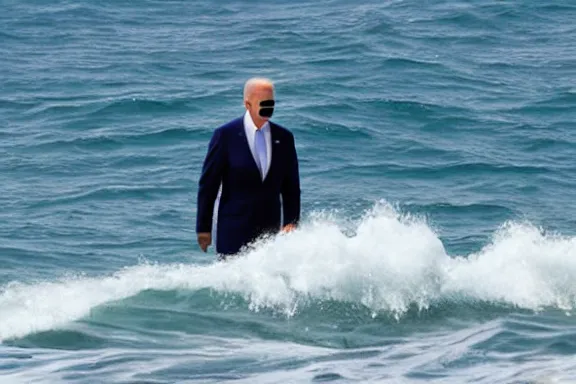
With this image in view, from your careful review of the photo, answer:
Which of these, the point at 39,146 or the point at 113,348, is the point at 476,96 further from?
the point at 113,348

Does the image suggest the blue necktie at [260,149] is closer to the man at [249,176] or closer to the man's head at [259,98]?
the man at [249,176]

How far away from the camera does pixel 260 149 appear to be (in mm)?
8828

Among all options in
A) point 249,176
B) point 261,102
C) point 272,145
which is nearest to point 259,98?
point 261,102

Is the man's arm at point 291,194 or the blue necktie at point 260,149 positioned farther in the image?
the man's arm at point 291,194

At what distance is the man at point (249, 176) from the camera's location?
8.74 m

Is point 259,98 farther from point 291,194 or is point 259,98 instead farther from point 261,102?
point 291,194

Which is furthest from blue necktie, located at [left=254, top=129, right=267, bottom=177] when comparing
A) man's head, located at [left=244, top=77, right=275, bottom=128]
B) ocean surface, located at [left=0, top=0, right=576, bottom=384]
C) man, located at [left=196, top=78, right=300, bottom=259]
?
ocean surface, located at [left=0, top=0, right=576, bottom=384]

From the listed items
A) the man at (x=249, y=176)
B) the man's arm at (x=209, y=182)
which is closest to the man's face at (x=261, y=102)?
the man at (x=249, y=176)

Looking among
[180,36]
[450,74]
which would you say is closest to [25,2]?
[180,36]

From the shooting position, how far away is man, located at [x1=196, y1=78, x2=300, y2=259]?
8.74 meters

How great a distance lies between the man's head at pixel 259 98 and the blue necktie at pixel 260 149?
0.48 feet

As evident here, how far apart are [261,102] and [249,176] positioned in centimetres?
48

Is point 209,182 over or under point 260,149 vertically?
under

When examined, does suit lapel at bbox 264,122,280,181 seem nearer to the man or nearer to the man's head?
the man
